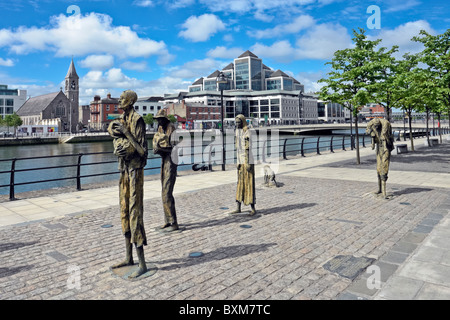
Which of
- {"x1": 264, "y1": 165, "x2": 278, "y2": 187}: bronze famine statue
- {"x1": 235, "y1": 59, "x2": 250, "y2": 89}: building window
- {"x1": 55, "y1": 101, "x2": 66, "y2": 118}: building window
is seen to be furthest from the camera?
{"x1": 235, "y1": 59, "x2": 250, "y2": 89}: building window

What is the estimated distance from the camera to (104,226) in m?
7.21

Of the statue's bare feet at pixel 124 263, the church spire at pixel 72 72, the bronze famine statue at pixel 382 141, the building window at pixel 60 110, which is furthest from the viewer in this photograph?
the church spire at pixel 72 72

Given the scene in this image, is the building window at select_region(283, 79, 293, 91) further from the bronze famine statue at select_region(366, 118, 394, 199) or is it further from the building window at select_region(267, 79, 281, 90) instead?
the bronze famine statue at select_region(366, 118, 394, 199)

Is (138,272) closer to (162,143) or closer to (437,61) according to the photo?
(162,143)

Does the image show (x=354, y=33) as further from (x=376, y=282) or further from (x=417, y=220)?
(x=376, y=282)

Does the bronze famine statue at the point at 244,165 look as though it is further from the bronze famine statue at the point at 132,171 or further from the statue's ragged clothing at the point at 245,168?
the bronze famine statue at the point at 132,171

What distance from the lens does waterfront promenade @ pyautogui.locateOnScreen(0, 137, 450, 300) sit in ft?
13.9

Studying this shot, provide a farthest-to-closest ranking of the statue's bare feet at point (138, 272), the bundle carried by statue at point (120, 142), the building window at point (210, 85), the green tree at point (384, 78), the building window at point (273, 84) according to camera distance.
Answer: the building window at point (273, 84)
the building window at point (210, 85)
the green tree at point (384, 78)
the statue's bare feet at point (138, 272)
the bundle carried by statue at point (120, 142)

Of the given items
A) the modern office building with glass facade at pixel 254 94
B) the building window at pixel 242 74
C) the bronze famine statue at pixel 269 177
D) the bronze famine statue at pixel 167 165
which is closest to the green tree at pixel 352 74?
the bronze famine statue at pixel 269 177

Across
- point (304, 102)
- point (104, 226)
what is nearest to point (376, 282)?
point (104, 226)

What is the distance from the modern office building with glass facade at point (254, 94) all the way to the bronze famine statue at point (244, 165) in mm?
119113

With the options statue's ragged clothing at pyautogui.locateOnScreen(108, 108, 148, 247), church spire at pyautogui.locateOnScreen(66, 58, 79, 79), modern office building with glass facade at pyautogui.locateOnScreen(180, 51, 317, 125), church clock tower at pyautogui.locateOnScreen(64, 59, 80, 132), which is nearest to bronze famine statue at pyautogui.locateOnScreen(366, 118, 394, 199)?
statue's ragged clothing at pyautogui.locateOnScreen(108, 108, 148, 247)

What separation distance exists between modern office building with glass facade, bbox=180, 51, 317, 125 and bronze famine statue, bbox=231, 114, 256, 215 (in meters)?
119

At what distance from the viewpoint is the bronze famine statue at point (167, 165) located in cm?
675
